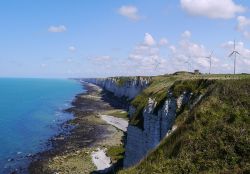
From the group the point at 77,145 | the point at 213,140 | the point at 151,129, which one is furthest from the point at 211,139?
the point at 77,145

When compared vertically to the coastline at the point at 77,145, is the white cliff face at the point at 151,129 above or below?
above

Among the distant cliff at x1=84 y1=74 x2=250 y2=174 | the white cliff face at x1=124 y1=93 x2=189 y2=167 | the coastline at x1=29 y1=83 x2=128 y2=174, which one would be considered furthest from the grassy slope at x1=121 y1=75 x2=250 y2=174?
the coastline at x1=29 y1=83 x2=128 y2=174

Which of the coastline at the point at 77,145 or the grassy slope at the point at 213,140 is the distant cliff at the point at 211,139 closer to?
the grassy slope at the point at 213,140

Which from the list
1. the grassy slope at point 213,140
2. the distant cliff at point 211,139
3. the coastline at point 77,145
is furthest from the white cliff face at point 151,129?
the coastline at point 77,145

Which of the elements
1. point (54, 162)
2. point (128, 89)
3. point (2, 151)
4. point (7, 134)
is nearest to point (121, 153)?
point (54, 162)

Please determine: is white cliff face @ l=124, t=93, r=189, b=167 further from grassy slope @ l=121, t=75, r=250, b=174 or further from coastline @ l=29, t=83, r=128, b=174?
coastline @ l=29, t=83, r=128, b=174

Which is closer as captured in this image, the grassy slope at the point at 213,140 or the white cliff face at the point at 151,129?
the grassy slope at the point at 213,140

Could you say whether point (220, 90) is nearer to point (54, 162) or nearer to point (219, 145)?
point (219, 145)
